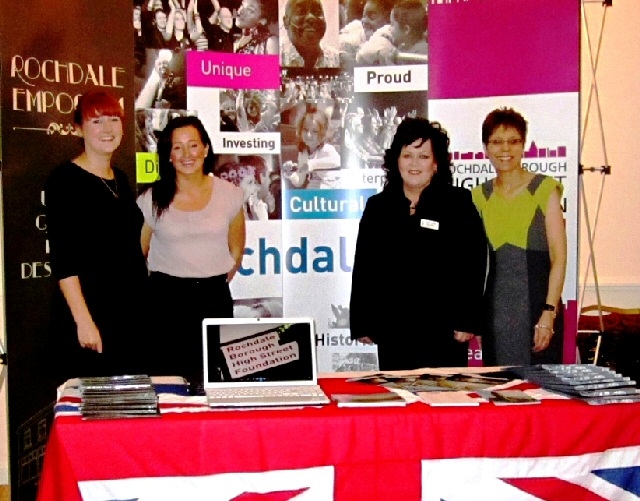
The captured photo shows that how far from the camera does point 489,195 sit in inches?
145

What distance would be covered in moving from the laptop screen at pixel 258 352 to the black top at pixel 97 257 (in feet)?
4.05

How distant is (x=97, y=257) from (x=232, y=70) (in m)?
1.08

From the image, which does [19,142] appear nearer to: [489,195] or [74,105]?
[74,105]

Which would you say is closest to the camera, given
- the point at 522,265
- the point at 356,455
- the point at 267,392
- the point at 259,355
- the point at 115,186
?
the point at 356,455

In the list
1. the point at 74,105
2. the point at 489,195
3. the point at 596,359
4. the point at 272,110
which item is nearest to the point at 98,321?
the point at 74,105

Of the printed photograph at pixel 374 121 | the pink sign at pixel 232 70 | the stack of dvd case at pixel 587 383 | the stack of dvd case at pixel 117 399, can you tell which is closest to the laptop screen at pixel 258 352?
the stack of dvd case at pixel 117 399

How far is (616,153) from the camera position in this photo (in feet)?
15.3

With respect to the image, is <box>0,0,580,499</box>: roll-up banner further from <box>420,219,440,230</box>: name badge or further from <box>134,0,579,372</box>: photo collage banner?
<box>420,219,440,230</box>: name badge

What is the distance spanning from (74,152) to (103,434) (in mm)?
1771

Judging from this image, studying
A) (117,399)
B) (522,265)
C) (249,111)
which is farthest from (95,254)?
(522,265)

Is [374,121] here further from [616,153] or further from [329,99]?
[616,153]

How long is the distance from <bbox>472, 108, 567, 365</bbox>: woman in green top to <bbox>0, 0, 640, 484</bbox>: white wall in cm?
107

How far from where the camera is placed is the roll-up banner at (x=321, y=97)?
3.72m

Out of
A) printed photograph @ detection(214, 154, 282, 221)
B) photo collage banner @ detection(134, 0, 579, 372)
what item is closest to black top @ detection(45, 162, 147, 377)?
photo collage banner @ detection(134, 0, 579, 372)
